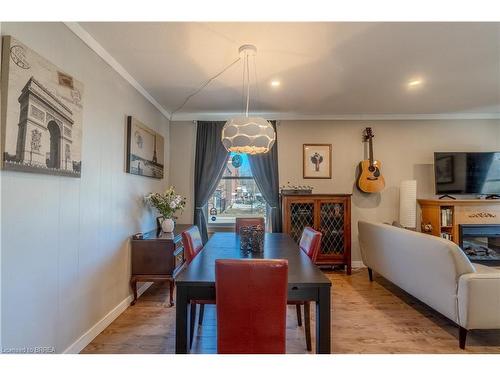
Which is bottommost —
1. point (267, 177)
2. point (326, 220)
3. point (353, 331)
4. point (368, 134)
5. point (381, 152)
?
point (353, 331)

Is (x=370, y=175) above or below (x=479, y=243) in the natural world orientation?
above

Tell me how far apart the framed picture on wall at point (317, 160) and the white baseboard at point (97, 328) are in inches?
123

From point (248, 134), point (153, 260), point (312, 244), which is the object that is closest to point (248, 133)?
point (248, 134)

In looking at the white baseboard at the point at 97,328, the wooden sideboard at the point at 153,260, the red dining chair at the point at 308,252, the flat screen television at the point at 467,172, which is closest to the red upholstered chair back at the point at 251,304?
the red dining chair at the point at 308,252

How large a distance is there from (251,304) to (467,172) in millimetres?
4445

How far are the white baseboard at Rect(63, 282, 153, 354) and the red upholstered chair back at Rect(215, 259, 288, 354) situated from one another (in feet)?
4.09

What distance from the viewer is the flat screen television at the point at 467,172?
4.08m

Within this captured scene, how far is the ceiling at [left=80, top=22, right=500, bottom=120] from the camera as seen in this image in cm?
202

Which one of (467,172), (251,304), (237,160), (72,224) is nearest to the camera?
(251,304)

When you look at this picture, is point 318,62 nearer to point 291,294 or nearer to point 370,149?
point 291,294

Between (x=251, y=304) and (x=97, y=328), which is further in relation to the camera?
(x=97, y=328)

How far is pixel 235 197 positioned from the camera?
4527 mm

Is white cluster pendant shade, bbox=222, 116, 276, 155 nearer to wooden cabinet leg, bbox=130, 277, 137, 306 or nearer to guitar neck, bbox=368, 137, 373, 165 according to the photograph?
wooden cabinet leg, bbox=130, 277, 137, 306

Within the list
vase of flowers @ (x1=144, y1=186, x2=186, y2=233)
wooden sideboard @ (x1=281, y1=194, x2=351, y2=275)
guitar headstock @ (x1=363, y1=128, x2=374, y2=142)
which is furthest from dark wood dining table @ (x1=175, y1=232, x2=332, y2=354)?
guitar headstock @ (x1=363, y1=128, x2=374, y2=142)
